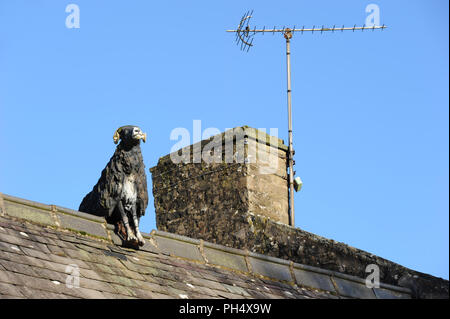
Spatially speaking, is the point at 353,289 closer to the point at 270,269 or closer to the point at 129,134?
the point at 270,269

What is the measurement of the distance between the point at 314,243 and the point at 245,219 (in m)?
1.42

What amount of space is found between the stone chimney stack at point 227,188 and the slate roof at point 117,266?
3305 mm

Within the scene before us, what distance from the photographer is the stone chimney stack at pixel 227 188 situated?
16.5 metres

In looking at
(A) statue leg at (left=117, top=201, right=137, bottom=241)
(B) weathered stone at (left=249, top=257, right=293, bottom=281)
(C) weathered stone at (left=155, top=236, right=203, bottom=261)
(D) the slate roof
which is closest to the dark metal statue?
(A) statue leg at (left=117, top=201, right=137, bottom=241)

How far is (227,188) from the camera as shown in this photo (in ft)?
55.2

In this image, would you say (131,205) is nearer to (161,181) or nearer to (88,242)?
(88,242)

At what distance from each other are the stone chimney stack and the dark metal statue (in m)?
5.32

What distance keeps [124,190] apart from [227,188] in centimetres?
601

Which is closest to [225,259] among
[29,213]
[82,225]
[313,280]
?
[313,280]

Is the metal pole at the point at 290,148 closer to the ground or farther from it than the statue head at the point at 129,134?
farther from it

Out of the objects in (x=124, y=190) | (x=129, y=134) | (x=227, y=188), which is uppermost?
(x=227, y=188)

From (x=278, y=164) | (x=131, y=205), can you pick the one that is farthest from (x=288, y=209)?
(x=131, y=205)

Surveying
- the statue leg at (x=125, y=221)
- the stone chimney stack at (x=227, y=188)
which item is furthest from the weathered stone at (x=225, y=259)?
the stone chimney stack at (x=227, y=188)

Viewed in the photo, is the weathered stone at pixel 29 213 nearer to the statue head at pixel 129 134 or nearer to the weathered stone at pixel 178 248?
the statue head at pixel 129 134
